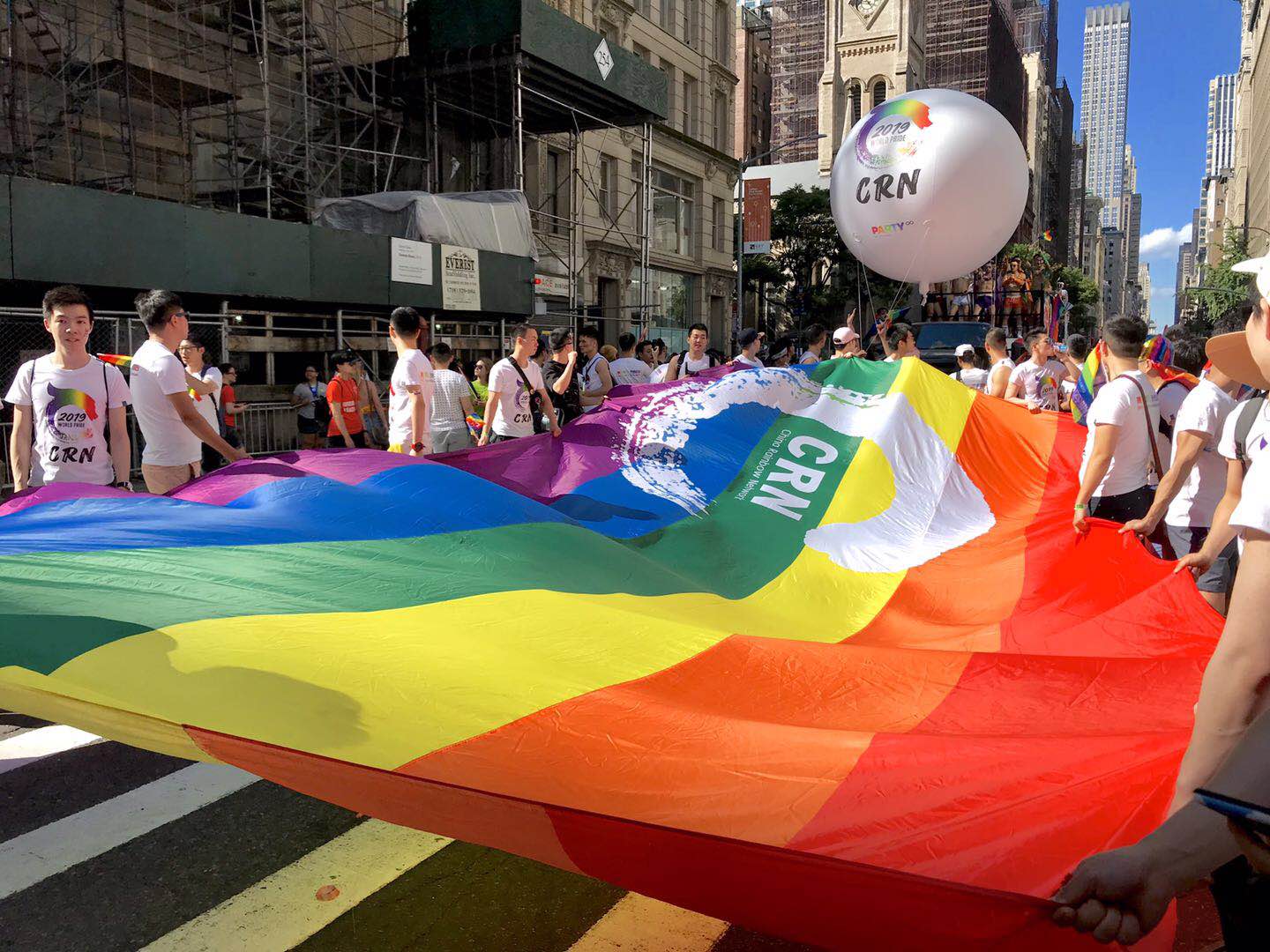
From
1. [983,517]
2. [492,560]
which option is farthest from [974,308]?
[492,560]

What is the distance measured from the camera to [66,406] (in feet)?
19.6

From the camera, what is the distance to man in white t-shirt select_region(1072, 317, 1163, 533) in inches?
205

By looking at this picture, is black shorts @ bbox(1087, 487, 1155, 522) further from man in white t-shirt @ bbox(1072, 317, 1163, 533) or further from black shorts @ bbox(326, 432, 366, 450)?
black shorts @ bbox(326, 432, 366, 450)

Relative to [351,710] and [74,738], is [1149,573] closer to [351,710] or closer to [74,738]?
[351,710]

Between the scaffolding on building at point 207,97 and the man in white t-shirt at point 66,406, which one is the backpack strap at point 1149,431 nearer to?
the man in white t-shirt at point 66,406

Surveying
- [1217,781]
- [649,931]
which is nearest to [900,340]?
[649,931]

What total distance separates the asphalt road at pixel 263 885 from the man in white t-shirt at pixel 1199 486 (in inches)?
113

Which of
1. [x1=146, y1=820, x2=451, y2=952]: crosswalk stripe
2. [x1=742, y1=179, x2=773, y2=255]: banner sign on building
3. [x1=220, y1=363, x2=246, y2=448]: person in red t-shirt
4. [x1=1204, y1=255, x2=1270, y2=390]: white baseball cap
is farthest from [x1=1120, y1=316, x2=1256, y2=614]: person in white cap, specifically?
[x1=742, y1=179, x2=773, y2=255]: banner sign on building

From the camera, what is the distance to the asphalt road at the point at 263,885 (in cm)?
323

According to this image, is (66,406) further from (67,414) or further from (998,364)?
(998,364)

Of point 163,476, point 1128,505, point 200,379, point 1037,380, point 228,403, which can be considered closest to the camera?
point 1128,505

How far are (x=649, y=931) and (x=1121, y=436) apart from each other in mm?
3723

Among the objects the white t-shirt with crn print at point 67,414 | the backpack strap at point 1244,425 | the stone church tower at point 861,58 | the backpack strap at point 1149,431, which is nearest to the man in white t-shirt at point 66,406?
the white t-shirt with crn print at point 67,414

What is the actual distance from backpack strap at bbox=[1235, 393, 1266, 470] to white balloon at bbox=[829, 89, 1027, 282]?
720 cm
